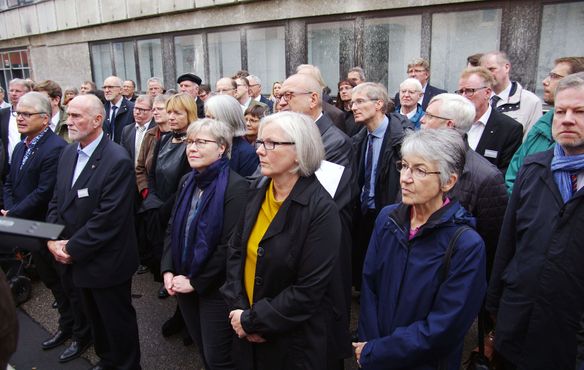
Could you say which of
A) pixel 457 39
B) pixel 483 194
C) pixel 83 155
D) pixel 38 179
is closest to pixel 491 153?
pixel 483 194

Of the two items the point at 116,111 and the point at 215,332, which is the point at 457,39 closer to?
the point at 116,111

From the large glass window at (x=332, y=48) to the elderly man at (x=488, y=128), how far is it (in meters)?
4.61

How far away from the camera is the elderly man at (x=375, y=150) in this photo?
149 inches

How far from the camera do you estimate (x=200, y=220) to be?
2.93m

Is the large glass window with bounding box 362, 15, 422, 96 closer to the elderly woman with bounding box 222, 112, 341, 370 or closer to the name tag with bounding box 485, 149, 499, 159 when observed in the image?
the name tag with bounding box 485, 149, 499, 159

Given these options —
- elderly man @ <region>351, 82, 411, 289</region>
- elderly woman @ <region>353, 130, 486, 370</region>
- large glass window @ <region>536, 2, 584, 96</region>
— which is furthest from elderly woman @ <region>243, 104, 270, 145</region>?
large glass window @ <region>536, 2, 584, 96</region>

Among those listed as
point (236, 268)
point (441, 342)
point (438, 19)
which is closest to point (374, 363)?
point (441, 342)

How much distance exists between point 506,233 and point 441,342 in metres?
0.90

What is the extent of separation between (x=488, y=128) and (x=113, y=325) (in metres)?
3.50

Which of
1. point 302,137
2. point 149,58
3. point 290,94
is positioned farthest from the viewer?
point 149,58

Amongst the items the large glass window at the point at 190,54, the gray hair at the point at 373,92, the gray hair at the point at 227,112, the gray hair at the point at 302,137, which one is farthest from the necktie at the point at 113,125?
the gray hair at the point at 302,137

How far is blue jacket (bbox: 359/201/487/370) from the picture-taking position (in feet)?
6.62

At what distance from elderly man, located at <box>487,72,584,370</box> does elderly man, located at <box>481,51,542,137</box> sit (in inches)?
89.5

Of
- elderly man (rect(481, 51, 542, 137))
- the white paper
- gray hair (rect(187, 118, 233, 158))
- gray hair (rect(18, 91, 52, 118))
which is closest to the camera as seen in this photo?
the white paper
